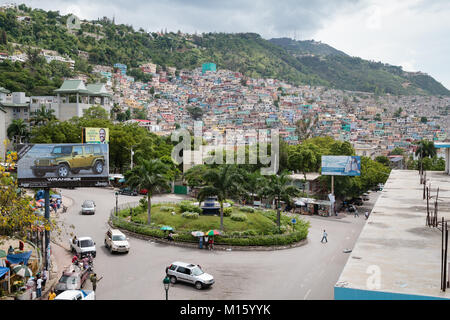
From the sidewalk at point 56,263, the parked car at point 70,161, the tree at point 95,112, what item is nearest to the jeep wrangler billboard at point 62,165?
the parked car at point 70,161

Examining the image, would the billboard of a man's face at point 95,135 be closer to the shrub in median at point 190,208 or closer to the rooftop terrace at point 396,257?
the shrub in median at point 190,208

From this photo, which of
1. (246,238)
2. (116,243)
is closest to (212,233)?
(246,238)

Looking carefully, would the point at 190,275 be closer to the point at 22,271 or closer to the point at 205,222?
the point at 22,271

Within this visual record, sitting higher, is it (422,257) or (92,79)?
(92,79)

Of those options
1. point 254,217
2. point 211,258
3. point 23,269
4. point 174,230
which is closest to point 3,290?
point 23,269
